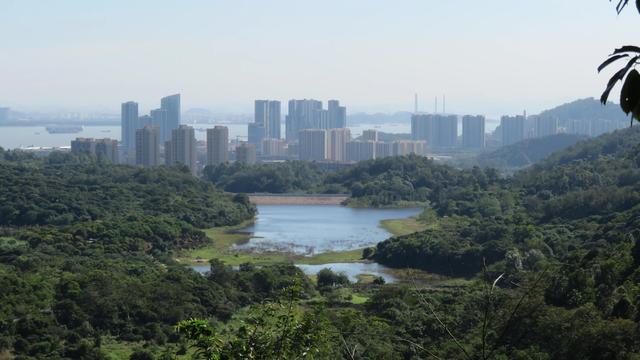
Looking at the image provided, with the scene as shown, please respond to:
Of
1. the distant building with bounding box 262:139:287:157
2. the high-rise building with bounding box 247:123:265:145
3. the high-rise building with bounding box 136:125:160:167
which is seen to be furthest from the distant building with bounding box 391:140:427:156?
the high-rise building with bounding box 247:123:265:145

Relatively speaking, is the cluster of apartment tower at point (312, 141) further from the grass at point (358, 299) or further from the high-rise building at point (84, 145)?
the grass at point (358, 299)

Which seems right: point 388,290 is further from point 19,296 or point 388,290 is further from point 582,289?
point 19,296

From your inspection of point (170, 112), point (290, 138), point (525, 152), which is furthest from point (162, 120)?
point (525, 152)

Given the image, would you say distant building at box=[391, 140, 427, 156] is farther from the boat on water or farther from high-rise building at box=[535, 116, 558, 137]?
the boat on water

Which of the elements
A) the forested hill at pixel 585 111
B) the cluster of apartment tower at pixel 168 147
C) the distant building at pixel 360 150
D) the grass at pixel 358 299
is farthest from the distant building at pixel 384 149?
the grass at pixel 358 299

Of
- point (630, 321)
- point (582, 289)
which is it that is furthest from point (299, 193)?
point (630, 321)

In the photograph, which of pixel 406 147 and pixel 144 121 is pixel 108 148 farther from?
pixel 144 121
